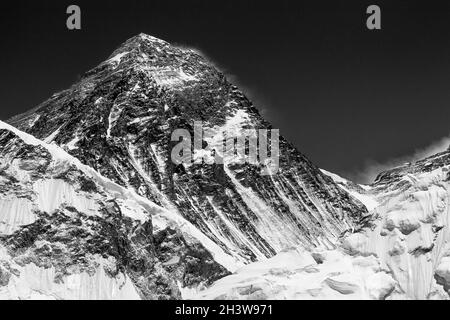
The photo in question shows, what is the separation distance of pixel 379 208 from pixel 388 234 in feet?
18.6

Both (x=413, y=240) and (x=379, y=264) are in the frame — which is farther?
(x=413, y=240)

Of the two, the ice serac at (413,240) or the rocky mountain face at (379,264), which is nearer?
the ice serac at (413,240)

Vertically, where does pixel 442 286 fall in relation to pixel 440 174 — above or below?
below

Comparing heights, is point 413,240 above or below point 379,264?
above

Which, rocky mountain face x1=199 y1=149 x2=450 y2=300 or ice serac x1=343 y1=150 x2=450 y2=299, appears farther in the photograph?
rocky mountain face x1=199 y1=149 x2=450 y2=300

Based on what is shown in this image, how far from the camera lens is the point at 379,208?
13638 centimetres
